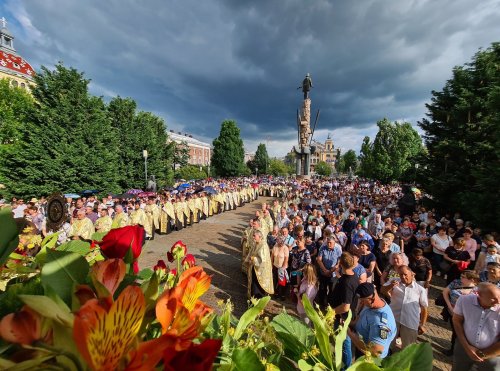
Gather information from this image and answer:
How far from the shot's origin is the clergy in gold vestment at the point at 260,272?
6051 mm

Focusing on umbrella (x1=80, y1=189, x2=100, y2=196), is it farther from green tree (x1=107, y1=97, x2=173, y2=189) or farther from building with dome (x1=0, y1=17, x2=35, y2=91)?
building with dome (x1=0, y1=17, x2=35, y2=91)

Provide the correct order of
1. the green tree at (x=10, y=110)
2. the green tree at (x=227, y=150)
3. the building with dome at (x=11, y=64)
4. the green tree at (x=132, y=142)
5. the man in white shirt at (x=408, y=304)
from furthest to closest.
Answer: the green tree at (x=227, y=150) < the building with dome at (x=11, y=64) < the green tree at (x=10, y=110) < the green tree at (x=132, y=142) < the man in white shirt at (x=408, y=304)

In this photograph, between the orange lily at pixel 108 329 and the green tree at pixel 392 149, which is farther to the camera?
the green tree at pixel 392 149

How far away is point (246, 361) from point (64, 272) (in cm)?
58

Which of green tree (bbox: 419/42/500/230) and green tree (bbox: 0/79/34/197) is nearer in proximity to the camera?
green tree (bbox: 419/42/500/230)

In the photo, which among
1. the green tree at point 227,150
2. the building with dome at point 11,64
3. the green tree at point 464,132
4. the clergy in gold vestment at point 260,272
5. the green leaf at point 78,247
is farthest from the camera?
the green tree at point 227,150

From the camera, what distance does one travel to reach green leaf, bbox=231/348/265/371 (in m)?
A: 0.72

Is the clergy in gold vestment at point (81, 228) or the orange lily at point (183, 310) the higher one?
the orange lily at point (183, 310)

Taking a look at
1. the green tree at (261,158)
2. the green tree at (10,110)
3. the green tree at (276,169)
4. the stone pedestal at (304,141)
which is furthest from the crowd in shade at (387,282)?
the green tree at (276,169)

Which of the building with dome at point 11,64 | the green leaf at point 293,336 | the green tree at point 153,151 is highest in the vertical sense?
the building with dome at point 11,64

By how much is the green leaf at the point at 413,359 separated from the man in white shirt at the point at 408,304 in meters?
3.70

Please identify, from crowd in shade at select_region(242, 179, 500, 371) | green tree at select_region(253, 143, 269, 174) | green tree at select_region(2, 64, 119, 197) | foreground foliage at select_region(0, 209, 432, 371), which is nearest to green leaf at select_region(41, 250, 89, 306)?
foreground foliage at select_region(0, 209, 432, 371)

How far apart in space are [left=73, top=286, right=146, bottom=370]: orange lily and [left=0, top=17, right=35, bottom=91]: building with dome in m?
65.0

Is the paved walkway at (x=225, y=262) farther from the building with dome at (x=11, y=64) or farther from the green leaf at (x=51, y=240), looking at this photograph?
the building with dome at (x=11, y=64)
